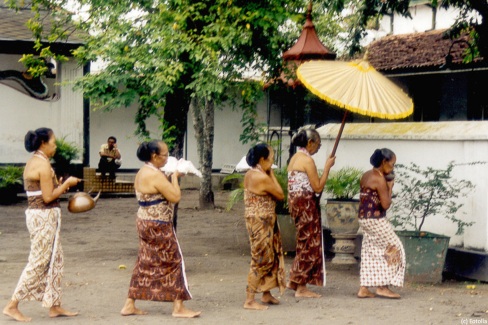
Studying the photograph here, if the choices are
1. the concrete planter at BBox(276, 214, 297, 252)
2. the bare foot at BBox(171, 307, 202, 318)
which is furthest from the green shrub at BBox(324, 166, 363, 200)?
the bare foot at BBox(171, 307, 202, 318)

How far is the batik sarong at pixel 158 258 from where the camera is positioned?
26.2 ft

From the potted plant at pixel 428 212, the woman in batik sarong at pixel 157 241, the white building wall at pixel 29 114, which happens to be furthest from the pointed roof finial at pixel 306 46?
the white building wall at pixel 29 114

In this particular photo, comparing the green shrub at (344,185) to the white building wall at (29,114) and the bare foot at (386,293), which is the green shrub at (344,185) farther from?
the white building wall at (29,114)

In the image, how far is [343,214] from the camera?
11141 millimetres

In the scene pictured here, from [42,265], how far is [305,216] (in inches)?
105

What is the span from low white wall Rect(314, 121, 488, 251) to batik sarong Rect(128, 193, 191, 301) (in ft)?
12.2

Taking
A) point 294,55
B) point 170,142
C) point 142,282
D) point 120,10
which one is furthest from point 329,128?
point 142,282

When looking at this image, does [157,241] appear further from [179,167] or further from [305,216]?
[305,216]

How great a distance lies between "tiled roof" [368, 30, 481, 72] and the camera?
65.7ft

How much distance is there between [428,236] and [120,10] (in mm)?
4450

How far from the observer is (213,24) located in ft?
34.3

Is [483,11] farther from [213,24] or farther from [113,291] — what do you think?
[113,291]

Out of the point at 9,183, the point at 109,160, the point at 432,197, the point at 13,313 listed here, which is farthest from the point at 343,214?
the point at 109,160

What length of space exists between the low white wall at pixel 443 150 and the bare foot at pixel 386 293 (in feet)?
4.76
